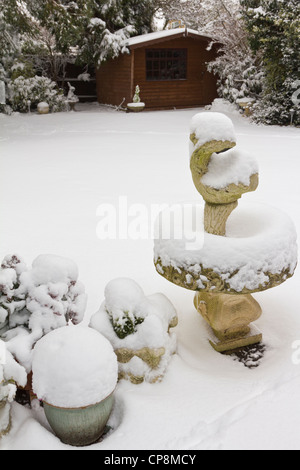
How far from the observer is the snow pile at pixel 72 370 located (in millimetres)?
2438

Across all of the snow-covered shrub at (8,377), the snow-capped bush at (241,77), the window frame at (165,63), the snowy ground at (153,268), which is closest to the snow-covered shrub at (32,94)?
the window frame at (165,63)

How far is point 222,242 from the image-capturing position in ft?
9.57

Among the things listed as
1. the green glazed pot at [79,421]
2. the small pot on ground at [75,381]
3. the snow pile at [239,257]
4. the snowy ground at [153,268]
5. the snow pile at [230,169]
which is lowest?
the snowy ground at [153,268]

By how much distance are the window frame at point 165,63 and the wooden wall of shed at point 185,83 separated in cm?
13

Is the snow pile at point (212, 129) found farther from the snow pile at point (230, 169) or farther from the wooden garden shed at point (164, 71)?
the wooden garden shed at point (164, 71)

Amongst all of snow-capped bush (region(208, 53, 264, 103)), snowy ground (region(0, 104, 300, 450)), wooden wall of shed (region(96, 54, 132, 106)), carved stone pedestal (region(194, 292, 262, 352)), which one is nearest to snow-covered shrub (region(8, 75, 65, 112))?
wooden wall of shed (region(96, 54, 132, 106))

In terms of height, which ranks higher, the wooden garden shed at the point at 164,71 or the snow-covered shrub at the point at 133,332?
the wooden garden shed at the point at 164,71

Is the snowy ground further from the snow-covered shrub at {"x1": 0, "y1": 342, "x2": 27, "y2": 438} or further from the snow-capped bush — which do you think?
the snow-capped bush

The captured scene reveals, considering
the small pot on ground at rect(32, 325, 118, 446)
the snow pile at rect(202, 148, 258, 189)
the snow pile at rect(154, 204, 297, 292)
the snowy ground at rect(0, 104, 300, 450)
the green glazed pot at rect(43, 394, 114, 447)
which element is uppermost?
the snow pile at rect(202, 148, 258, 189)

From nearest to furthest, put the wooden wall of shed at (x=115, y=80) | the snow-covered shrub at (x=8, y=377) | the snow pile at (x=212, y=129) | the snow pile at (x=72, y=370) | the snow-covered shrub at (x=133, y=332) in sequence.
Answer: the snow pile at (x=72, y=370), the snow-covered shrub at (x=8, y=377), the snow pile at (x=212, y=129), the snow-covered shrub at (x=133, y=332), the wooden wall of shed at (x=115, y=80)

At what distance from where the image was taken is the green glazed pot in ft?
8.20

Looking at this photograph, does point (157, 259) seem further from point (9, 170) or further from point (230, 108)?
point (230, 108)

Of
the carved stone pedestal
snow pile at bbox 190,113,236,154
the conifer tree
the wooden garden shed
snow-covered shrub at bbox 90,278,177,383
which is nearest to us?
snow pile at bbox 190,113,236,154

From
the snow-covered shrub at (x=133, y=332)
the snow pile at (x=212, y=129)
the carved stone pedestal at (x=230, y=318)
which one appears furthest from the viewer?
the carved stone pedestal at (x=230, y=318)
